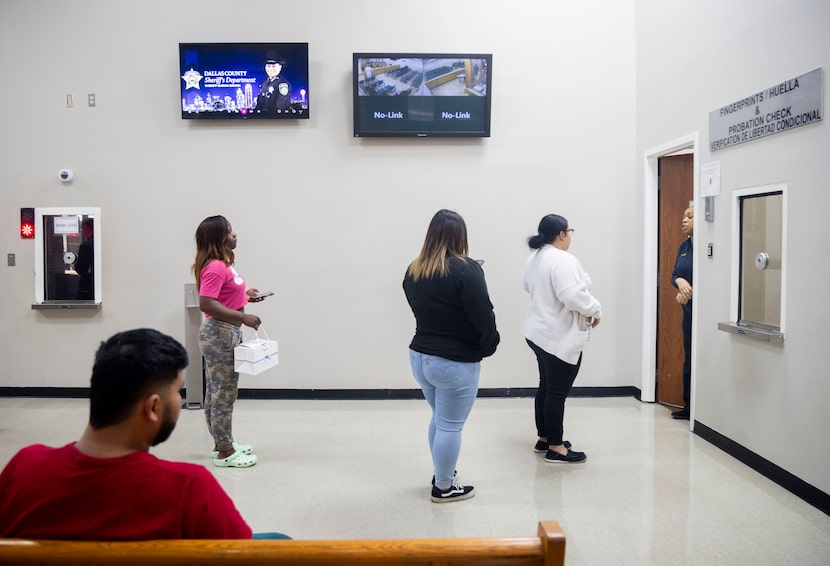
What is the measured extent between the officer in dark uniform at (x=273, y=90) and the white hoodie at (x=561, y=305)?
9.13 ft

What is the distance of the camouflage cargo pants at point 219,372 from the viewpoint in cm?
375

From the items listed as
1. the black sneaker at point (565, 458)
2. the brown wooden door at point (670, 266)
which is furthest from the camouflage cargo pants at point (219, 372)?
the brown wooden door at point (670, 266)

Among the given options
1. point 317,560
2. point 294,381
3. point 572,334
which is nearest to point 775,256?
point 572,334

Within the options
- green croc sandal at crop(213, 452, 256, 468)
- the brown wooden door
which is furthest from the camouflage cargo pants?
the brown wooden door

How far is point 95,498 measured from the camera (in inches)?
50.8

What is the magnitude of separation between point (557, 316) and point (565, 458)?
92 centimetres

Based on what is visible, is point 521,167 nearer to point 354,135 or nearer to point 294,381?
point 354,135

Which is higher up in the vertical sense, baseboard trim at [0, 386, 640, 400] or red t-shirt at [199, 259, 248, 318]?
red t-shirt at [199, 259, 248, 318]

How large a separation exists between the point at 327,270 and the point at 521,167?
195cm

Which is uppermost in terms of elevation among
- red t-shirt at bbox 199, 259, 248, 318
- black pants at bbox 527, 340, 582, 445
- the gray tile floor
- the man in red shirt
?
red t-shirt at bbox 199, 259, 248, 318

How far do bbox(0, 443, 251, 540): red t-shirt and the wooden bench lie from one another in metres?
0.05

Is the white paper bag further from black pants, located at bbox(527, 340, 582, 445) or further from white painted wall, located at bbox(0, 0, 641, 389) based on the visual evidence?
white painted wall, located at bbox(0, 0, 641, 389)

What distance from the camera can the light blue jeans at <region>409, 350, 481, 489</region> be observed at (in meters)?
3.19

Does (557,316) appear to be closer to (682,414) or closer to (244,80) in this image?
(682,414)
